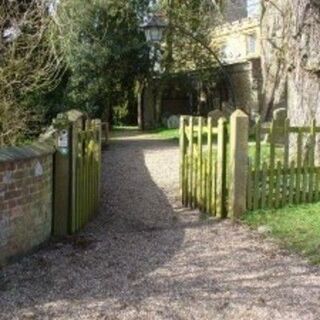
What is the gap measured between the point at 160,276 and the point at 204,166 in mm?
3653

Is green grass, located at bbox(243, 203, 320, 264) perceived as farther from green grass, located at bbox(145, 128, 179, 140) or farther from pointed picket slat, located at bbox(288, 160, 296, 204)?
green grass, located at bbox(145, 128, 179, 140)

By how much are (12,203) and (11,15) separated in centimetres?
709

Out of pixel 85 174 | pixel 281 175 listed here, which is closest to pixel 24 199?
pixel 85 174

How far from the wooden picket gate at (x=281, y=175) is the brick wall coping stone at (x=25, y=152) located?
9.85 ft

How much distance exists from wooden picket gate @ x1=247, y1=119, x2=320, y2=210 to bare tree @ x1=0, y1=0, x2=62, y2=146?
444 cm

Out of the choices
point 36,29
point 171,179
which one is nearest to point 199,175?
point 171,179

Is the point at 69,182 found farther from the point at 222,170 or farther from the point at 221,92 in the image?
the point at 221,92

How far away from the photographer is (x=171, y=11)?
2552cm

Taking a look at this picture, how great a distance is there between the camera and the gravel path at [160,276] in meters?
5.02

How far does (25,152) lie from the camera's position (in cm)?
664

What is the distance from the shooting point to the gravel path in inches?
198

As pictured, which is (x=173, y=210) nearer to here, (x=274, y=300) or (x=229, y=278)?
(x=229, y=278)

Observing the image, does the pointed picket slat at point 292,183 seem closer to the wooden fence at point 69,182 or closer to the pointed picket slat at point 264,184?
the pointed picket slat at point 264,184

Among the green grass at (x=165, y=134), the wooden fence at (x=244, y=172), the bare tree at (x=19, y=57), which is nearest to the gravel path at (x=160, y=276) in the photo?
the wooden fence at (x=244, y=172)
